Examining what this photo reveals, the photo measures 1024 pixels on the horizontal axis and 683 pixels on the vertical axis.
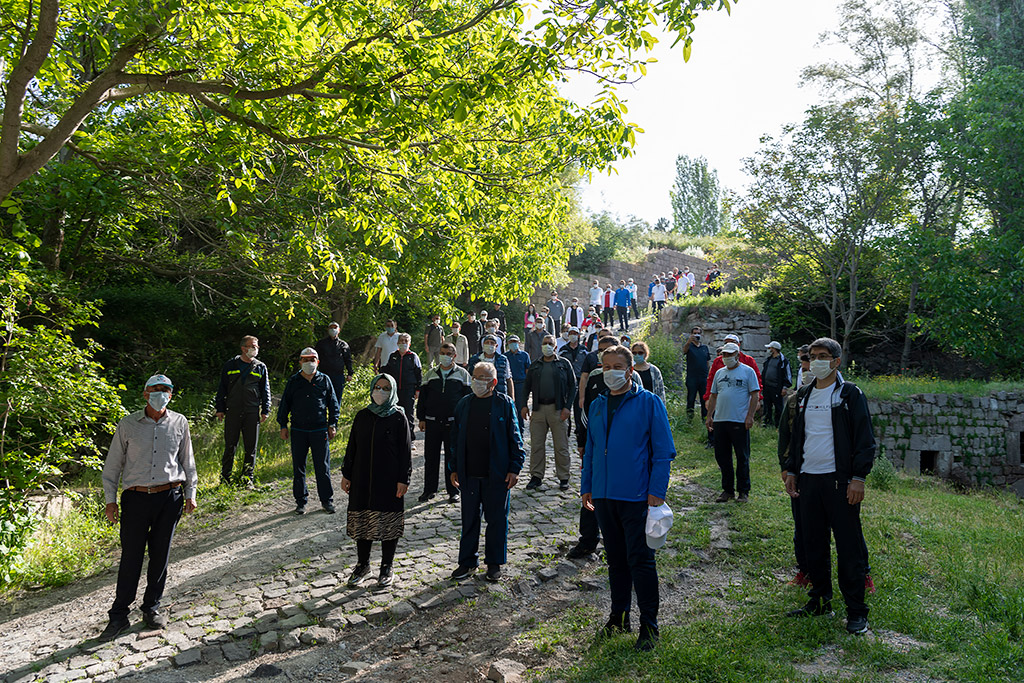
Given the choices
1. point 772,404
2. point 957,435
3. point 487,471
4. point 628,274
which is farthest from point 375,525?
point 628,274

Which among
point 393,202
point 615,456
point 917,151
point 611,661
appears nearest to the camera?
point 611,661

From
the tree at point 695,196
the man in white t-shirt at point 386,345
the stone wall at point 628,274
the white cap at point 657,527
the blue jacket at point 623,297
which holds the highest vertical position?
the tree at point 695,196

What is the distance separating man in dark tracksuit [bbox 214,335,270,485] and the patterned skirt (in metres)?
3.56

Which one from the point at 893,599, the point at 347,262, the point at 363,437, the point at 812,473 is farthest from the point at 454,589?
the point at 347,262

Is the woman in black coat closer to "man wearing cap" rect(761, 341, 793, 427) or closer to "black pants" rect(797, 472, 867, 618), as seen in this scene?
"black pants" rect(797, 472, 867, 618)

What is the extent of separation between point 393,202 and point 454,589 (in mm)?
4591

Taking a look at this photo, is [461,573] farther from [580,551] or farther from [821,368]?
[821,368]

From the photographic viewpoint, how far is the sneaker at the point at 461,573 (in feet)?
18.8

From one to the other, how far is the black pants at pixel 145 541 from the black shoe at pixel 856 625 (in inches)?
201

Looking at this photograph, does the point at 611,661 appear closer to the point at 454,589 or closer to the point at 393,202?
the point at 454,589

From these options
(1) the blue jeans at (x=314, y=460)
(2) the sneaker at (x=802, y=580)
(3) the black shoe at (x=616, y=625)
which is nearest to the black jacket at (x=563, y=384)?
(1) the blue jeans at (x=314, y=460)

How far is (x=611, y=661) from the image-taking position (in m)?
4.21

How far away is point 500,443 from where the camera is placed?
19.2ft

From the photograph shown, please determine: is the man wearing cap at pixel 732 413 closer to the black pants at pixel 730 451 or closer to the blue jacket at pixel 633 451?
the black pants at pixel 730 451
